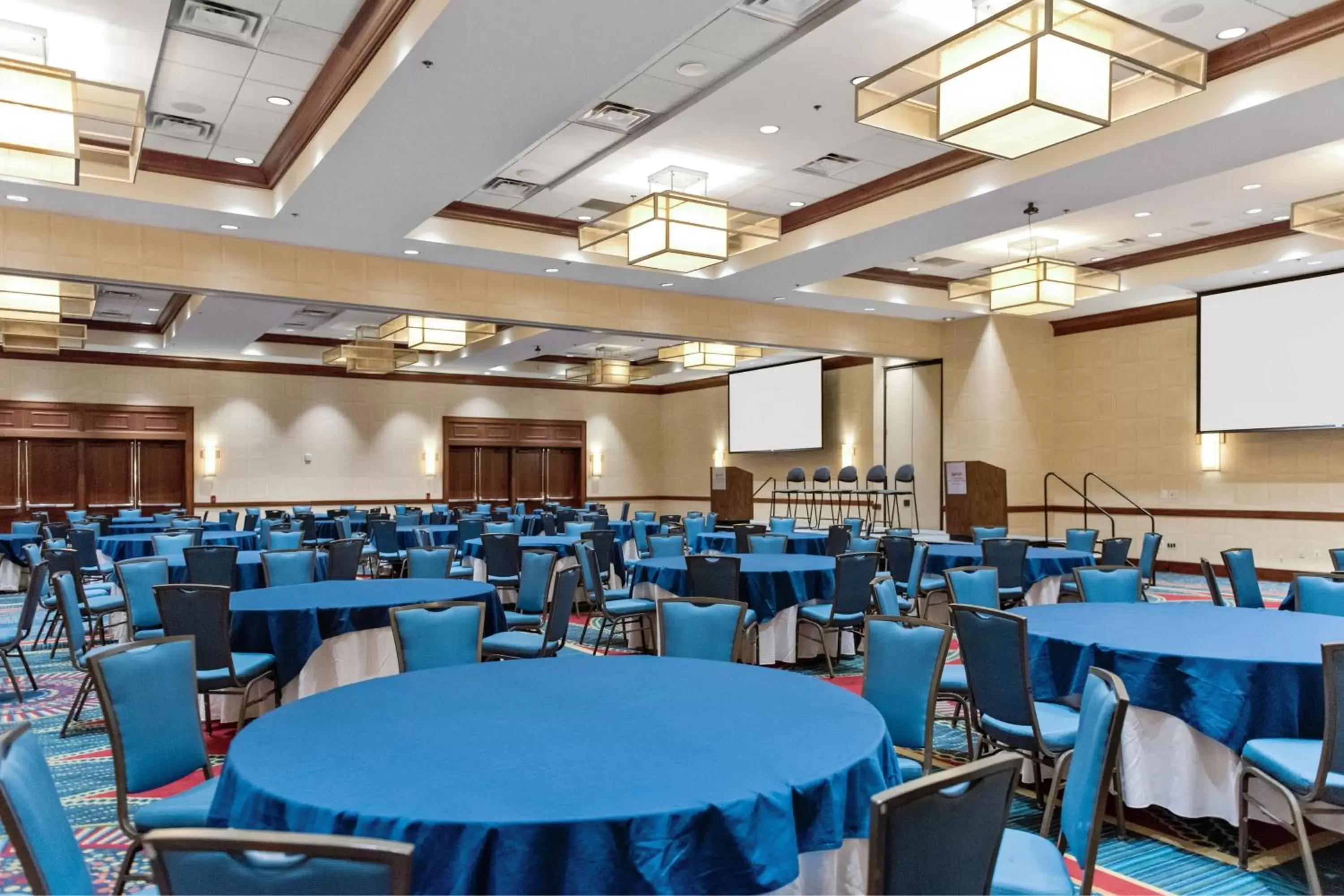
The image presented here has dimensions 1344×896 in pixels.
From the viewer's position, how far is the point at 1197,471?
45.5ft

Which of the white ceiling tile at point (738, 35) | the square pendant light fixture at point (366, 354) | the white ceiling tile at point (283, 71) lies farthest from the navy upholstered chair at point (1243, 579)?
the square pendant light fixture at point (366, 354)

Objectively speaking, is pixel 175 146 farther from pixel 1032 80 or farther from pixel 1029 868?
pixel 1029 868

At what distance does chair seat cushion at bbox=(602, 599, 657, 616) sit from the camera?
732cm

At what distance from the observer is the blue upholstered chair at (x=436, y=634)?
167 inches

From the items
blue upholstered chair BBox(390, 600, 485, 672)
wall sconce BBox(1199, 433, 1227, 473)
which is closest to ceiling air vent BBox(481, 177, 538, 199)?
blue upholstered chair BBox(390, 600, 485, 672)

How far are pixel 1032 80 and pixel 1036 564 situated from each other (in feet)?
14.8

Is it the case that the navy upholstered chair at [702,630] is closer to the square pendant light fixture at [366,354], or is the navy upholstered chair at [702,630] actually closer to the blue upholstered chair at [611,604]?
the blue upholstered chair at [611,604]

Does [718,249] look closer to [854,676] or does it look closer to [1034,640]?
[854,676]

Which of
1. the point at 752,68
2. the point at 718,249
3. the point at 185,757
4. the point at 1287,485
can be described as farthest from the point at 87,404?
the point at 1287,485

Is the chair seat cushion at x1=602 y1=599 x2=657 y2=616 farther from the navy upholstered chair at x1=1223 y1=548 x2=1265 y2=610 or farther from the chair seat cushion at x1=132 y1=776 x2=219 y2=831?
the chair seat cushion at x1=132 y1=776 x2=219 y2=831

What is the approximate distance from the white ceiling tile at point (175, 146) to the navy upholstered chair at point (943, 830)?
341 inches

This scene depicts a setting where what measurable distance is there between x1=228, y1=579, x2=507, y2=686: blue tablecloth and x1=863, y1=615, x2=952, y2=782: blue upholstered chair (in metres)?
2.76

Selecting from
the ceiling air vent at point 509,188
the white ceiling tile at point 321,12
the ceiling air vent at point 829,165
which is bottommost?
the ceiling air vent at point 509,188

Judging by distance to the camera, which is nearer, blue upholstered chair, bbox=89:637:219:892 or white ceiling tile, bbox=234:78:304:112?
blue upholstered chair, bbox=89:637:219:892
